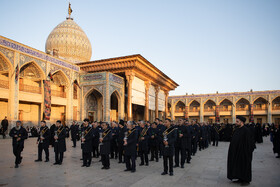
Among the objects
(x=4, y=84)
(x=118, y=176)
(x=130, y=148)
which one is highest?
(x=4, y=84)

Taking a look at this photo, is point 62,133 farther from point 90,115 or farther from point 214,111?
point 214,111

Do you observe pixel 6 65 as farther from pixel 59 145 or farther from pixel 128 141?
pixel 128 141

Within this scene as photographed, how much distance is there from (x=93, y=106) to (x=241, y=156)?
737 inches

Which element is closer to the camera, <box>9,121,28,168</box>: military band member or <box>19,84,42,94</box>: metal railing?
<box>9,121,28,168</box>: military band member

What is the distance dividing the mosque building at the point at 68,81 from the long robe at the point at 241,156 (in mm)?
14514

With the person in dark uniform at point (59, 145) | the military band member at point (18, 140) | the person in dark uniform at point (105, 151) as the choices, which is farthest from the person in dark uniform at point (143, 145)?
the military band member at point (18, 140)

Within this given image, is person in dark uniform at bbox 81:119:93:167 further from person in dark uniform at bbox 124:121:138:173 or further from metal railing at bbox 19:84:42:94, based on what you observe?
metal railing at bbox 19:84:42:94

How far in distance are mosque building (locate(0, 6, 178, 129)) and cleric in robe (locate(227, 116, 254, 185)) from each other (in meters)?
14.5

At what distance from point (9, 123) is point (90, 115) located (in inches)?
319

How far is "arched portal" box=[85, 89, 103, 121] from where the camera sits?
21.4 m

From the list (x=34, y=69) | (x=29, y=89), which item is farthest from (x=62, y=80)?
(x=29, y=89)

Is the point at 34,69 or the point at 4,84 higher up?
the point at 34,69

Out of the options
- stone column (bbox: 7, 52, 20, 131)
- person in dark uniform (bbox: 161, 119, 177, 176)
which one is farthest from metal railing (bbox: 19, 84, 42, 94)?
person in dark uniform (bbox: 161, 119, 177, 176)

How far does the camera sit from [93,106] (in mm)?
22141
